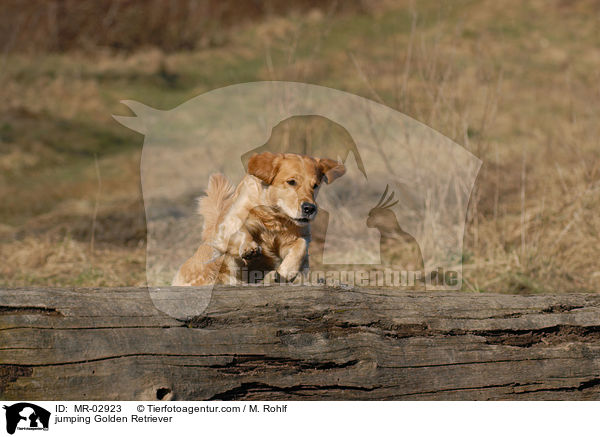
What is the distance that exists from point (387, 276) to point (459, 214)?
92 cm

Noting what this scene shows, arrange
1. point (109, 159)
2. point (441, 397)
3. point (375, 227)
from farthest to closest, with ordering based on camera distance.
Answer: point (109, 159)
point (375, 227)
point (441, 397)

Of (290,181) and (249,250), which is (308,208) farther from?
(249,250)

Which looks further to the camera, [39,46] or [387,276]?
[39,46]

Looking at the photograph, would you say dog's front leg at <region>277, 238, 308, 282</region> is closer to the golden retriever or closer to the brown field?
the golden retriever

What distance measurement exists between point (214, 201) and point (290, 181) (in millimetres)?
706

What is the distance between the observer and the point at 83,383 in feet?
9.37

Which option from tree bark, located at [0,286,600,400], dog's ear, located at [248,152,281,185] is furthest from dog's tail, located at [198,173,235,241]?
tree bark, located at [0,286,600,400]

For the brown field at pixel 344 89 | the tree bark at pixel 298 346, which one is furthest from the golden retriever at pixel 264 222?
the brown field at pixel 344 89

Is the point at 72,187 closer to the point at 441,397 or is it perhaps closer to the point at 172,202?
the point at 172,202

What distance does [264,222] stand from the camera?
3.55 meters

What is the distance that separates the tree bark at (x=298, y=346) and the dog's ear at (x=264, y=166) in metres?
0.56

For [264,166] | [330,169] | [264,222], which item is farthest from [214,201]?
[330,169]

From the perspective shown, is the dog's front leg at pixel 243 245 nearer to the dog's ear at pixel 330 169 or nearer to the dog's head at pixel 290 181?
the dog's head at pixel 290 181

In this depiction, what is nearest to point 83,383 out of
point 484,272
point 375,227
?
point 484,272
